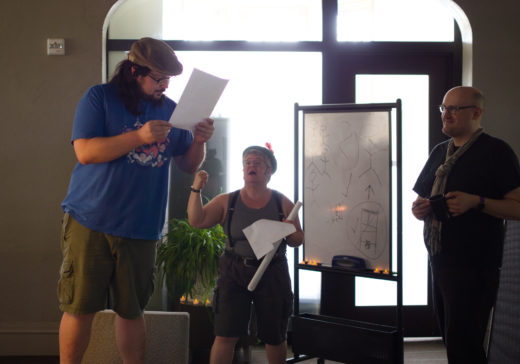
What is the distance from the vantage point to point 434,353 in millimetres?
3178

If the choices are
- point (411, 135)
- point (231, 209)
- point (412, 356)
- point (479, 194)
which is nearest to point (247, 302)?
point (231, 209)

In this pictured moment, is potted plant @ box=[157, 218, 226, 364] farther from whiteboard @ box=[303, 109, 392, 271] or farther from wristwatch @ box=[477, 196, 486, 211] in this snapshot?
wristwatch @ box=[477, 196, 486, 211]

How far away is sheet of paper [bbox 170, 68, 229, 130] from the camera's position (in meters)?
1.70

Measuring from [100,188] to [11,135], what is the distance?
189 centimetres

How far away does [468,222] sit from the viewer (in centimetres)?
198

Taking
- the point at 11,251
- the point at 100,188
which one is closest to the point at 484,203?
the point at 100,188

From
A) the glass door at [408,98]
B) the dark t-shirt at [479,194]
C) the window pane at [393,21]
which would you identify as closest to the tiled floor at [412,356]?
the glass door at [408,98]

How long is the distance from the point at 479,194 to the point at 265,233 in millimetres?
918

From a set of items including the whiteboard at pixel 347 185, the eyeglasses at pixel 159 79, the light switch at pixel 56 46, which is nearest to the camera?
the eyeglasses at pixel 159 79

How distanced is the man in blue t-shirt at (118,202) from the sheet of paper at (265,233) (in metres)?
0.53

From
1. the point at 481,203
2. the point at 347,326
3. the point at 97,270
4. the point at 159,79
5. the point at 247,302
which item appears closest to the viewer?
the point at 97,270

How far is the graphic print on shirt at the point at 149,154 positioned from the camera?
169 cm

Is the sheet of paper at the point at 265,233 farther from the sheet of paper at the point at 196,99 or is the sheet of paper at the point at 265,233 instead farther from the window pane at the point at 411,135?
the window pane at the point at 411,135

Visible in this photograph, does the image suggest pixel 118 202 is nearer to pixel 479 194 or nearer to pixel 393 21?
pixel 479 194
